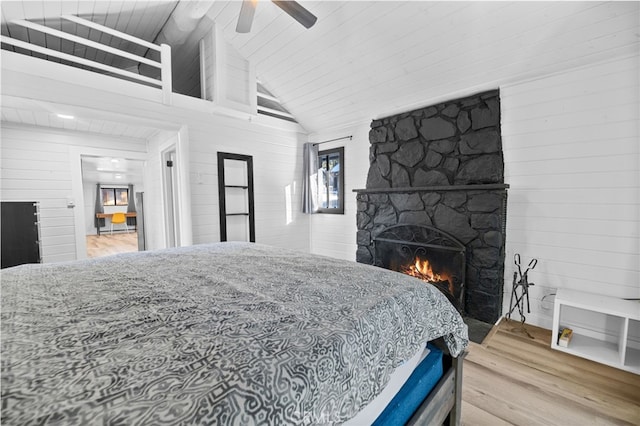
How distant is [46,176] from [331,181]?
3842 mm

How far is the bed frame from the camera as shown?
107 cm

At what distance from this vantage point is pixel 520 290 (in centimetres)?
249

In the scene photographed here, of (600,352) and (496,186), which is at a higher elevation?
(496,186)

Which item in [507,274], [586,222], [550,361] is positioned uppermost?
[586,222]

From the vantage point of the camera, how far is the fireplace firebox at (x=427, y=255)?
267 centimetres

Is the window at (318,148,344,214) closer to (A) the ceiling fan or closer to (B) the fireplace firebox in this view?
(B) the fireplace firebox

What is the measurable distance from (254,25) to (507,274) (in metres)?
3.61

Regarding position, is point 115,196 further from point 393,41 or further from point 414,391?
point 414,391

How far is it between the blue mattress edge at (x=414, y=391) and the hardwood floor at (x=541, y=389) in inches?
21.8

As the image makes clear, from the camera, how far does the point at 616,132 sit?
6.56 ft

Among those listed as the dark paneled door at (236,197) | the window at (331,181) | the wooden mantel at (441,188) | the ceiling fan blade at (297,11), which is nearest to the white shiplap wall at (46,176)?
the dark paneled door at (236,197)

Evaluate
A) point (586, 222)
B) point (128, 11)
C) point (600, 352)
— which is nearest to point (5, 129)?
point (128, 11)

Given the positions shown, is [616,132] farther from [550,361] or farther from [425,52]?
[550,361]

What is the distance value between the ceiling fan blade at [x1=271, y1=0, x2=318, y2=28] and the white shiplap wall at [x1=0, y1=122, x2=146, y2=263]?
3.66 m
